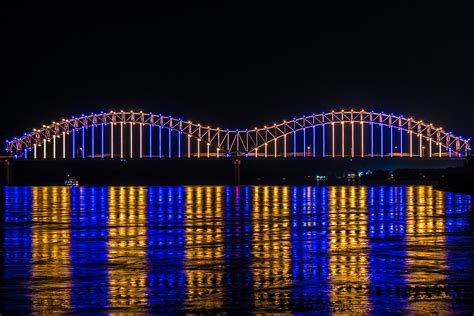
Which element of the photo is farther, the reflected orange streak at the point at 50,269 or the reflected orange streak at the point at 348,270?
the reflected orange streak at the point at 50,269

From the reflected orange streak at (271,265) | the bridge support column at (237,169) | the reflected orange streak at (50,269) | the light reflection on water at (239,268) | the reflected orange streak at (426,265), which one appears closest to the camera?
the reflected orange streak at (426,265)

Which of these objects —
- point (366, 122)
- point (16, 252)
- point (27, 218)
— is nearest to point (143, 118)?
point (366, 122)

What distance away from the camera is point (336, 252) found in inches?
723

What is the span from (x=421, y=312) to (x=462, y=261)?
5.72 m

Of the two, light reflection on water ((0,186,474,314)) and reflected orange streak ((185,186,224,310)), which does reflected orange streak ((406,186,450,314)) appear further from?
reflected orange streak ((185,186,224,310))

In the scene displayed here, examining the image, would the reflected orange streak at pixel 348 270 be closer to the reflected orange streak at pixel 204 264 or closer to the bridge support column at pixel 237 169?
the reflected orange streak at pixel 204 264

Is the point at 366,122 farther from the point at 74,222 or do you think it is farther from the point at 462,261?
the point at 462,261

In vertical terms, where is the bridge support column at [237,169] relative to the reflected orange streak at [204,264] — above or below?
above

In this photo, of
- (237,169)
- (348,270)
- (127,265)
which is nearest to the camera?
(348,270)

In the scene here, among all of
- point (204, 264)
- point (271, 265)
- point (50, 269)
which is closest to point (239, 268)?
point (271, 265)

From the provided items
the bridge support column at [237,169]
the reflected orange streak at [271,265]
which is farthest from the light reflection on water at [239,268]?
the bridge support column at [237,169]

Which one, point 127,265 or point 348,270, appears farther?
point 127,265

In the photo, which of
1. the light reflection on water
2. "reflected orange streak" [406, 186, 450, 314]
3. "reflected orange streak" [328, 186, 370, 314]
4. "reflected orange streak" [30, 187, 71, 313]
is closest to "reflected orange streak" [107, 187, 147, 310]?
the light reflection on water

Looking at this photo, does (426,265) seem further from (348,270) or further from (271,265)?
(271,265)
